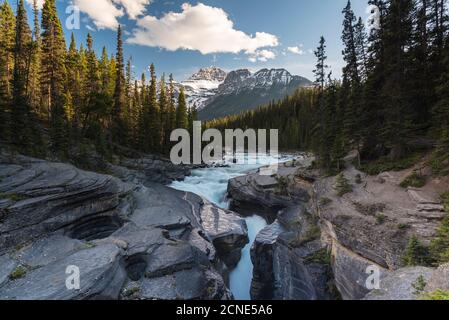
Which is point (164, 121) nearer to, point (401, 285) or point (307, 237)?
point (307, 237)

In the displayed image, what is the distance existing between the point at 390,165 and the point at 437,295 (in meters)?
12.6

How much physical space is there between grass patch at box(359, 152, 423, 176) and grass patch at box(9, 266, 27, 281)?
20474 mm

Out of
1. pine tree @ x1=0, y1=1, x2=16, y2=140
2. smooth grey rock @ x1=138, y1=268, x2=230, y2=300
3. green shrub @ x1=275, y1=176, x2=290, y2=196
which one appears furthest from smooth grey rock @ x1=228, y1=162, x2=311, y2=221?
pine tree @ x1=0, y1=1, x2=16, y2=140

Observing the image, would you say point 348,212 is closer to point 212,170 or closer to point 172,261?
point 172,261

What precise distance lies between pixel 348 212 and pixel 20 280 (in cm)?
1589

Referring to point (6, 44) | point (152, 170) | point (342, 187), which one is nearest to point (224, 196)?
point (152, 170)

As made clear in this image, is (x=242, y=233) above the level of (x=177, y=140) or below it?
below

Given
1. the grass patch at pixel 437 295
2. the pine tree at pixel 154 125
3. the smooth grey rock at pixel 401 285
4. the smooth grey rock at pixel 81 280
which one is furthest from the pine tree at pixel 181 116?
the grass patch at pixel 437 295

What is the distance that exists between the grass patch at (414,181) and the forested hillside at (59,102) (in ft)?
86.2

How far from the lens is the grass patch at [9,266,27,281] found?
31.1 feet

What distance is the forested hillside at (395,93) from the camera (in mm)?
16406

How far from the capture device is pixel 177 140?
5194cm
